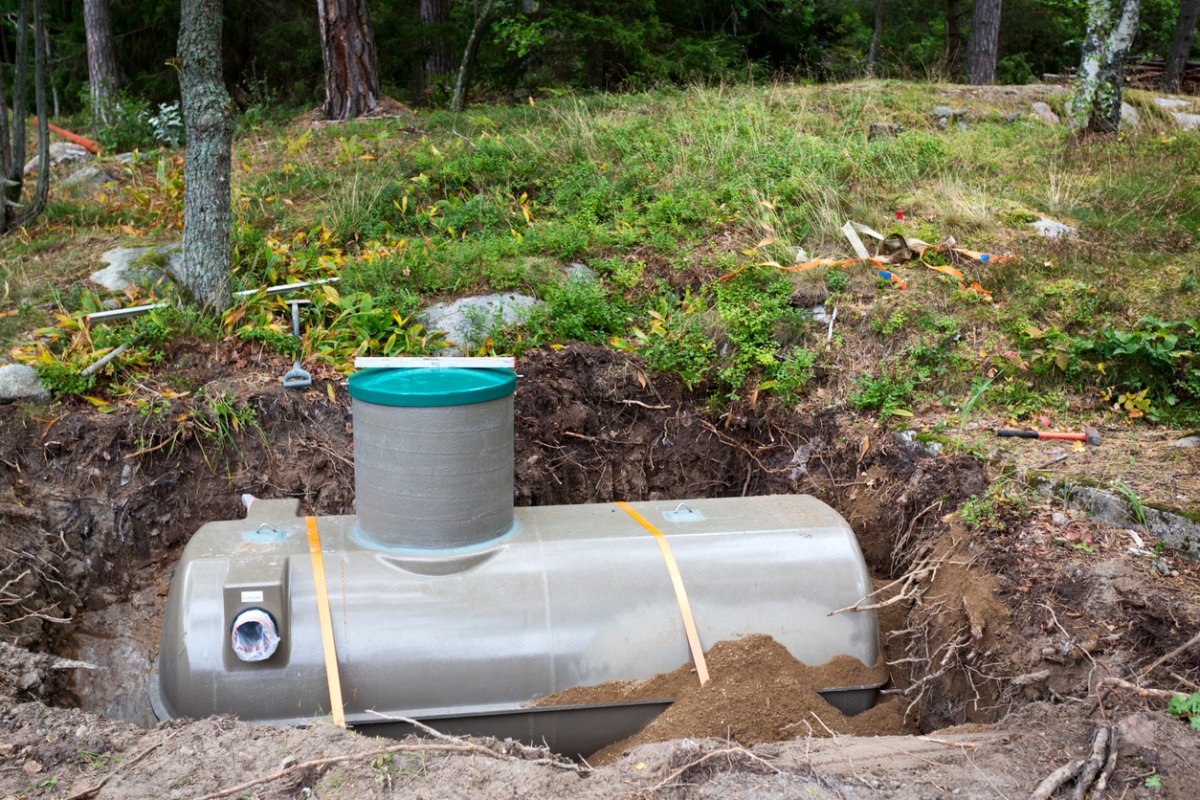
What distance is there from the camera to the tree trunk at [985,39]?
47.1 feet

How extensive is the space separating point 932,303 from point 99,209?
680 cm

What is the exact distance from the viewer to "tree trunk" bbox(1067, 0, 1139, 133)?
29.8 ft

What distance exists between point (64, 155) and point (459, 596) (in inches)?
344

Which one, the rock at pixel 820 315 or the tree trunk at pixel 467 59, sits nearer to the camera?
the rock at pixel 820 315

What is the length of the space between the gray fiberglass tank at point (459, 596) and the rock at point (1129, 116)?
7900 mm

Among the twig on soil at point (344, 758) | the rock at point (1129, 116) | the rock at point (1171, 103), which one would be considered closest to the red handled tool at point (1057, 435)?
the twig on soil at point (344, 758)

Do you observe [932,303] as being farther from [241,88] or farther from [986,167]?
[241,88]

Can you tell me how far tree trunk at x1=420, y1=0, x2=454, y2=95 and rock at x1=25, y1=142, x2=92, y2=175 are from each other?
460cm

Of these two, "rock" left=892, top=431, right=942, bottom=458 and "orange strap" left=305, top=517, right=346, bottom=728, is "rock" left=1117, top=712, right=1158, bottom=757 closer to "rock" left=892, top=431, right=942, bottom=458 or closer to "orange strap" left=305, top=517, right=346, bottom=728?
"rock" left=892, top=431, right=942, bottom=458

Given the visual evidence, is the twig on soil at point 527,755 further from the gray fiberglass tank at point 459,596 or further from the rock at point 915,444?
the rock at point 915,444

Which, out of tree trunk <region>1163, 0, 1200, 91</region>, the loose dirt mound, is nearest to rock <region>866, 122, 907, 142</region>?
the loose dirt mound

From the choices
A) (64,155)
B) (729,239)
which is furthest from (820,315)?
(64,155)

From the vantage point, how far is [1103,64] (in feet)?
30.7

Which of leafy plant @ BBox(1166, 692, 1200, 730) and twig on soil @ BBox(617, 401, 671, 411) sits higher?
twig on soil @ BBox(617, 401, 671, 411)
